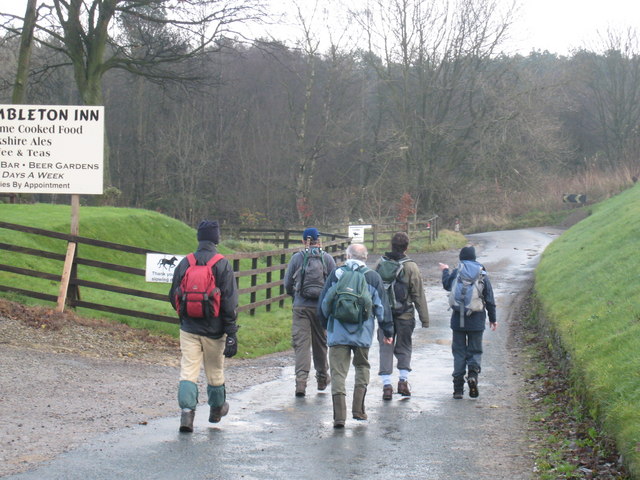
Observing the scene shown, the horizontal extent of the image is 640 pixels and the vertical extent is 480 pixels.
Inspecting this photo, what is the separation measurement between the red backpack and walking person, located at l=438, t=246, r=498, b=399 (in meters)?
3.28

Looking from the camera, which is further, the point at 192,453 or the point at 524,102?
the point at 524,102

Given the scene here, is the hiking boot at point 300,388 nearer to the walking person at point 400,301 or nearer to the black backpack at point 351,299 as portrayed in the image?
the walking person at point 400,301

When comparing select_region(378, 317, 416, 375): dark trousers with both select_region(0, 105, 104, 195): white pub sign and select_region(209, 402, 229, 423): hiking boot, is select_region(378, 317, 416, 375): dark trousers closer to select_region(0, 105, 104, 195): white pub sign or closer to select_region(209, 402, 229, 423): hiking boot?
select_region(209, 402, 229, 423): hiking boot

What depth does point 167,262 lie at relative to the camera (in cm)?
1288

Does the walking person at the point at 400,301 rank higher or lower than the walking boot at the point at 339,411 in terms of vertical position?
higher

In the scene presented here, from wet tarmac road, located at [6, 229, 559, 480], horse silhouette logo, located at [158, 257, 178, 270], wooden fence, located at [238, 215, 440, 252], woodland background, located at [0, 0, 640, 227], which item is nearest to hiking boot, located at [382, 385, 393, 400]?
wet tarmac road, located at [6, 229, 559, 480]

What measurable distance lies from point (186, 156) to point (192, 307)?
4458 cm

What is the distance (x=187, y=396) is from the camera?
725cm

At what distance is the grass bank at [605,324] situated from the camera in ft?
22.8

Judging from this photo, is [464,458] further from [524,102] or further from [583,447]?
[524,102]

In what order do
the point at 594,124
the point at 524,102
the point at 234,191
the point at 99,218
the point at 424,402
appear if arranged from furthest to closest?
the point at 594,124 → the point at 234,191 → the point at 524,102 → the point at 99,218 → the point at 424,402

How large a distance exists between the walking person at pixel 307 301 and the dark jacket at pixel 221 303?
2211 millimetres

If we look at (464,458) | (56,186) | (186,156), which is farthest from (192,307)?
(186,156)

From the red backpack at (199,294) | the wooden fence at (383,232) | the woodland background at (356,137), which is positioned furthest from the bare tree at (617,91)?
the red backpack at (199,294)
